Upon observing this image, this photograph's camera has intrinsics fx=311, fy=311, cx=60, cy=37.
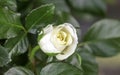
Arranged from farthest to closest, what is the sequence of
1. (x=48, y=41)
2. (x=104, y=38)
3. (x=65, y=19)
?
(x=104, y=38) → (x=65, y=19) → (x=48, y=41)

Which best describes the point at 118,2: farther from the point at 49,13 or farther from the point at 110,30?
the point at 49,13

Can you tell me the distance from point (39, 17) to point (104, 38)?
0.28m

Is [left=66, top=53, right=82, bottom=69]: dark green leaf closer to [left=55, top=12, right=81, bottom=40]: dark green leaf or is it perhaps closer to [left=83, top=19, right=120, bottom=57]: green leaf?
[left=55, top=12, right=81, bottom=40]: dark green leaf

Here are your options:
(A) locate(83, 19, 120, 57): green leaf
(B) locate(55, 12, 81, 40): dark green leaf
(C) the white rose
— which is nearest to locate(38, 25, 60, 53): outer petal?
(C) the white rose

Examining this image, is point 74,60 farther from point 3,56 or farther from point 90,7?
point 90,7

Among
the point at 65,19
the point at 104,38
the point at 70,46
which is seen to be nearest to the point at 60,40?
the point at 70,46

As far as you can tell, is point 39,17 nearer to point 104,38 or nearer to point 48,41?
point 48,41

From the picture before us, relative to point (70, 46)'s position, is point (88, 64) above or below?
below

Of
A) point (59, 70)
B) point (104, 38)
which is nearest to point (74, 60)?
point (59, 70)

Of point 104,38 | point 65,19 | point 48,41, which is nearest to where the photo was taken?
point 48,41

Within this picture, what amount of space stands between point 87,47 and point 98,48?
26 millimetres

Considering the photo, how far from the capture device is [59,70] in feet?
1.60

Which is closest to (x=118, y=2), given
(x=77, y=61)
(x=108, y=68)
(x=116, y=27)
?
(x=108, y=68)

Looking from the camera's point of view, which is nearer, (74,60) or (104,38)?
(74,60)
